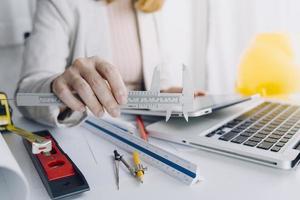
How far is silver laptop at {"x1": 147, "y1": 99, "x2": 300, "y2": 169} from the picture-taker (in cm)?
42

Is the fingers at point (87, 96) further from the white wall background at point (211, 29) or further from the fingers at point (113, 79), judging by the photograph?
the white wall background at point (211, 29)

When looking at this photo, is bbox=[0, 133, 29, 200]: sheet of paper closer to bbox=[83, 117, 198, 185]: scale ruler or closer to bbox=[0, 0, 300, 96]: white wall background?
bbox=[83, 117, 198, 185]: scale ruler

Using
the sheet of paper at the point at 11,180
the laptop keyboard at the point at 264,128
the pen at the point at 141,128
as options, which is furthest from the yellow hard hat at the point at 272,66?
the sheet of paper at the point at 11,180

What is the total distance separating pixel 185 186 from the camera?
0.38m

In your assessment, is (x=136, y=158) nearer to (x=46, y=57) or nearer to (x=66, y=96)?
(x=66, y=96)

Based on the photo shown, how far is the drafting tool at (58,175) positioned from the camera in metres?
0.35

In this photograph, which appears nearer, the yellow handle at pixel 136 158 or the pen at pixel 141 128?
the yellow handle at pixel 136 158

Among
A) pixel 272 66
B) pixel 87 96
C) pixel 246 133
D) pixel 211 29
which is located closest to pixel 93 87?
pixel 87 96

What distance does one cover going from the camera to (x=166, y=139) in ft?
1.70

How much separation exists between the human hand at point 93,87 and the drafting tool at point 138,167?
0.06m

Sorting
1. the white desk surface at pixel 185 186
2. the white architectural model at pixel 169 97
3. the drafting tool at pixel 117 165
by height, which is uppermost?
the white architectural model at pixel 169 97

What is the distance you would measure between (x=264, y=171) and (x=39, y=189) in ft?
0.92

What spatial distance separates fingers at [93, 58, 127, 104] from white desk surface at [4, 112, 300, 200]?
3.6 inches

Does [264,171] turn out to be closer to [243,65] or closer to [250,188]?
[250,188]
